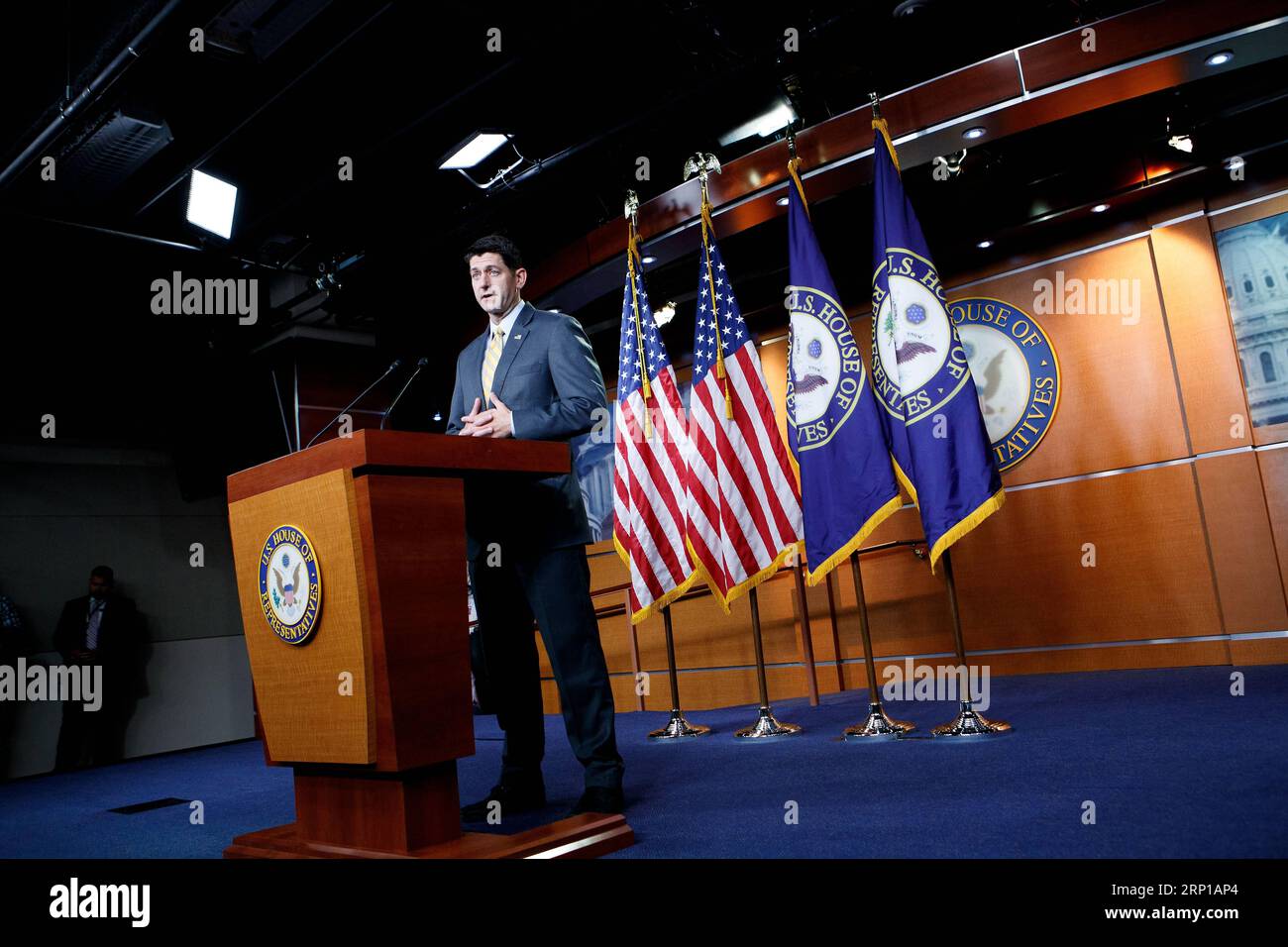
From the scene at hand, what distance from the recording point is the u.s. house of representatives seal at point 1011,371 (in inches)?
199

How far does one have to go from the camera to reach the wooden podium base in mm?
1651

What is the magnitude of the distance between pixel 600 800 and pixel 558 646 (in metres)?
0.39

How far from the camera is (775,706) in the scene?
520 centimetres

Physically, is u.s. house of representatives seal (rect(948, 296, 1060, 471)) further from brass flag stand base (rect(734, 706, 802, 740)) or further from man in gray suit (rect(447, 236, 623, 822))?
man in gray suit (rect(447, 236, 623, 822))

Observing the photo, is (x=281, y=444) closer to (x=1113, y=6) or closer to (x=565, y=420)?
(x=565, y=420)

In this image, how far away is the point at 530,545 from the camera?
2.25m

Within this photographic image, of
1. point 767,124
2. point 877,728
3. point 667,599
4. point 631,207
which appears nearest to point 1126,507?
point 877,728

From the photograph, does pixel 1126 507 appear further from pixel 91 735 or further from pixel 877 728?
pixel 91 735

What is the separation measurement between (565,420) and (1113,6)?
12.0 ft

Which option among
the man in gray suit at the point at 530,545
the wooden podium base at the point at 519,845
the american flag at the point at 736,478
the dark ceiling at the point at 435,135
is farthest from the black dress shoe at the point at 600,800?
the dark ceiling at the point at 435,135

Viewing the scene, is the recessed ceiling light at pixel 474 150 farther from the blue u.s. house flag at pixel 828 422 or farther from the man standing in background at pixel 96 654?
the man standing in background at pixel 96 654

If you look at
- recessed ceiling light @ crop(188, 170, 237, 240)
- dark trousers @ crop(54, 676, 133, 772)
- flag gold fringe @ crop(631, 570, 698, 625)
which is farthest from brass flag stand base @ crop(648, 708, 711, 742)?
dark trousers @ crop(54, 676, 133, 772)
